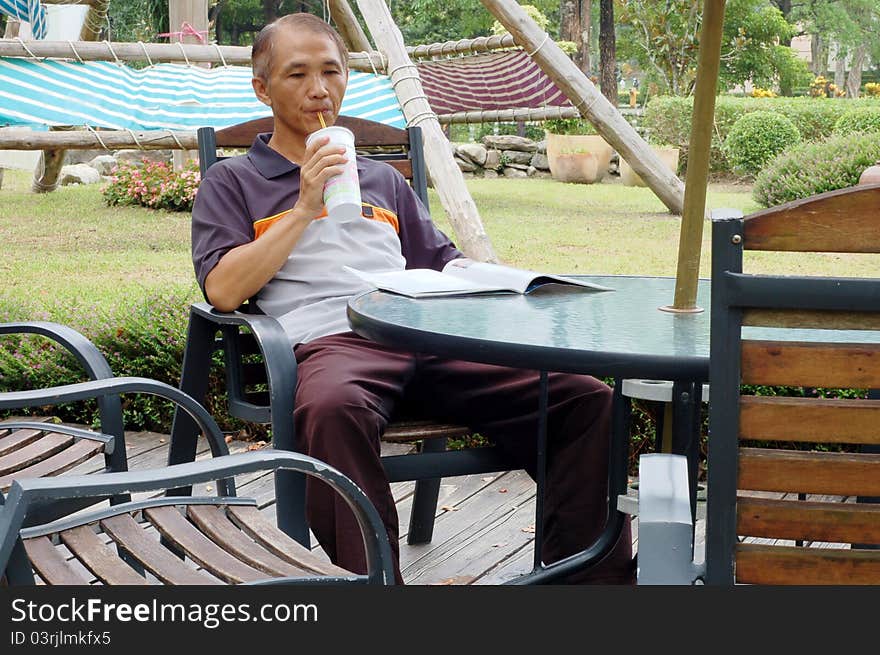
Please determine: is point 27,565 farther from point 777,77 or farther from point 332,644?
point 777,77

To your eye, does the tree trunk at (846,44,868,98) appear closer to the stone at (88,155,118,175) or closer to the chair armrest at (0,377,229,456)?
the stone at (88,155,118,175)

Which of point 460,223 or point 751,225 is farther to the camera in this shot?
point 460,223

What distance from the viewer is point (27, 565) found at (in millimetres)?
1396

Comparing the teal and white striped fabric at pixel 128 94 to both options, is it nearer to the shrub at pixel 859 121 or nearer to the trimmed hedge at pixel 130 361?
the trimmed hedge at pixel 130 361

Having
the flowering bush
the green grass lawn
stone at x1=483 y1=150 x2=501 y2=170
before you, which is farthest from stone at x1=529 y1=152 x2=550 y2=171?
the flowering bush

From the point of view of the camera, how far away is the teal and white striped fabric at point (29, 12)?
10.2 meters

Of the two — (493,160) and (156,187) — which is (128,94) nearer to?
(156,187)

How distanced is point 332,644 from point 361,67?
5169mm

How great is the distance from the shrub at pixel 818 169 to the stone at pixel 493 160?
19.9ft

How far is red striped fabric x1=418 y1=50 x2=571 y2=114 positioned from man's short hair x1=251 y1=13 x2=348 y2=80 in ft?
23.1

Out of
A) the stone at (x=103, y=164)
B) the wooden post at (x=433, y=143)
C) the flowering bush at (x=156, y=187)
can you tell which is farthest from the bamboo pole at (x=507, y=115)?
the stone at (x=103, y=164)

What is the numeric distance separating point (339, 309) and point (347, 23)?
19.3 ft

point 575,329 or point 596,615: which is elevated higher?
point 575,329

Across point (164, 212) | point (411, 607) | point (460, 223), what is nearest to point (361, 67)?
point (460, 223)
